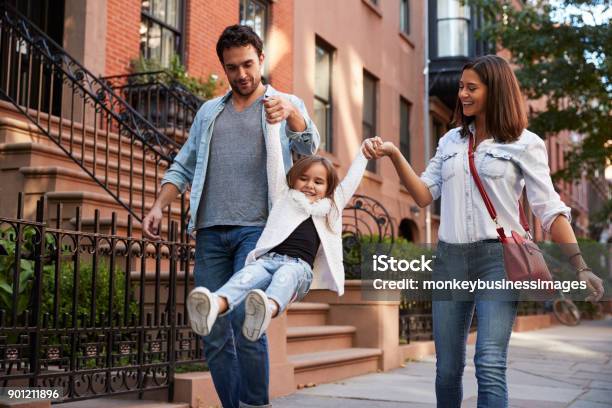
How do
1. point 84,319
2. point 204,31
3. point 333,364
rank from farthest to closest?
point 204,31, point 333,364, point 84,319

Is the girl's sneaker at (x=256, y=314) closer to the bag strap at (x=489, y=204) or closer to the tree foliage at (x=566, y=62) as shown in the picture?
the bag strap at (x=489, y=204)

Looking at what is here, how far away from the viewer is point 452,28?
22.2 m

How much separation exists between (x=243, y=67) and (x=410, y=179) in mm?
1047

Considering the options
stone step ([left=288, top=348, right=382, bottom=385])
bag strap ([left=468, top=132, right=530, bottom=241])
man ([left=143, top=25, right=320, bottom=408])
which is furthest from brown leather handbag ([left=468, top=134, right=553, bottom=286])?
stone step ([left=288, top=348, right=382, bottom=385])

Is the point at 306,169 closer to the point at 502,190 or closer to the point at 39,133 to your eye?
the point at 502,190

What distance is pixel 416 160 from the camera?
2131cm

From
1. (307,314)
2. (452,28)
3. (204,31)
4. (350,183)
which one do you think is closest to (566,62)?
(452,28)

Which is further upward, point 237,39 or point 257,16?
point 257,16

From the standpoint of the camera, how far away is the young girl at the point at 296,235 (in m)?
3.71

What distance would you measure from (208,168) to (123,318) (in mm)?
1894

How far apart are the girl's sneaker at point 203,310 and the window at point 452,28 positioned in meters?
A: 19.6

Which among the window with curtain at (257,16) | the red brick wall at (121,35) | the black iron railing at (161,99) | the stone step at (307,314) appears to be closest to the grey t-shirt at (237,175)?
the stone step at (307,314)

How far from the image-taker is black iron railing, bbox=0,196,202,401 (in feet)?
15.5

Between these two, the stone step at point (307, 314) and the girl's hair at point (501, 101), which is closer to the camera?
the girl's hair at point (501, 101)
